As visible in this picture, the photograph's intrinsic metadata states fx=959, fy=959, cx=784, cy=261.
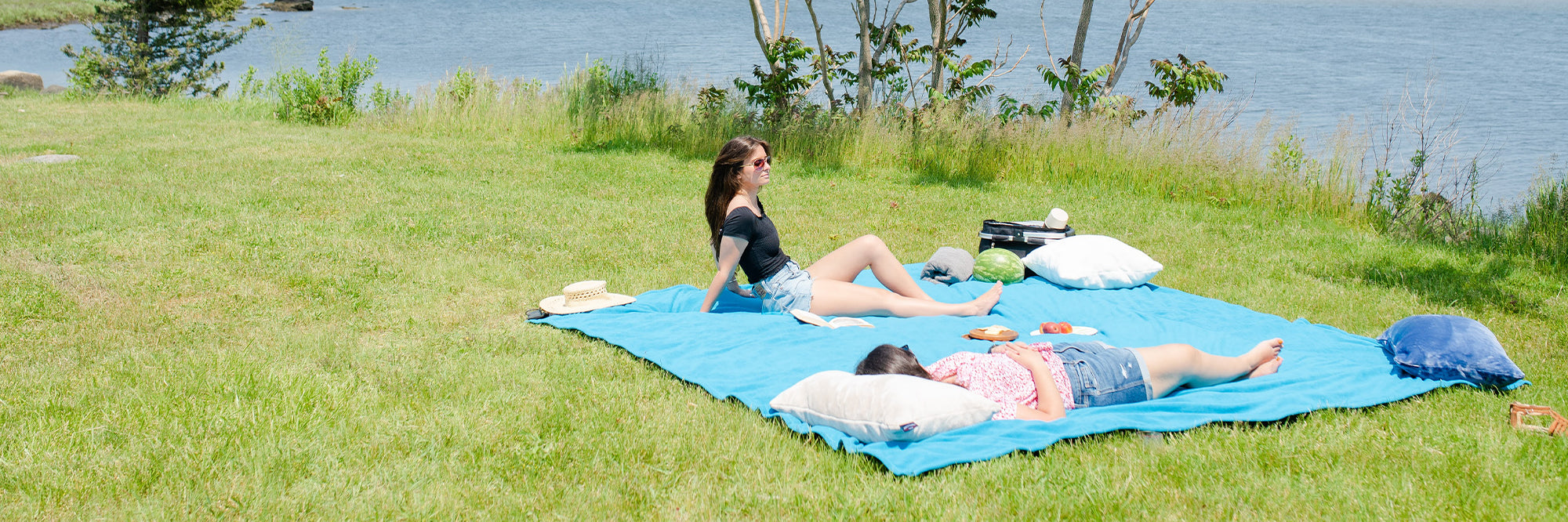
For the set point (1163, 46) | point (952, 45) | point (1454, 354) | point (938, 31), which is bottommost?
point (1454, 354)

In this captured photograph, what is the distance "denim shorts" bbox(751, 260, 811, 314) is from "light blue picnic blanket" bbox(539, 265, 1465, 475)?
0.09m

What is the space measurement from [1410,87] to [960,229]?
15.9 metres

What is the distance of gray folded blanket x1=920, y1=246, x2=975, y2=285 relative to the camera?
6.59 m

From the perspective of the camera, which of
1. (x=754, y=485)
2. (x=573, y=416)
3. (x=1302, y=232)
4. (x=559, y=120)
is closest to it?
(x=754, y=485)

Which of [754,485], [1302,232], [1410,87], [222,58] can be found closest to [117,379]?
[754,485]

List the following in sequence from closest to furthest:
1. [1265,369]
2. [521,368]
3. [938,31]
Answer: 1. [1265,369]
2. [521,368]
3. [938,31]

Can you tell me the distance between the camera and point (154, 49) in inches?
766

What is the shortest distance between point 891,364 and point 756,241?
1726 millimetres

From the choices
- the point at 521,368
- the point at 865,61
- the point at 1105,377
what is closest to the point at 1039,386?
the point at 1105,377

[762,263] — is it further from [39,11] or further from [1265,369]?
[39,11]

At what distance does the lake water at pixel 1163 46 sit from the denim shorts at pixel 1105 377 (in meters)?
7.85

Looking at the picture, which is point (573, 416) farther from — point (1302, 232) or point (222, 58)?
point (222, 58)

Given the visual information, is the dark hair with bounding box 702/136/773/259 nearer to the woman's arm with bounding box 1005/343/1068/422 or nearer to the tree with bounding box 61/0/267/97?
the woman's arm with bounding box 1005/343/1068/422

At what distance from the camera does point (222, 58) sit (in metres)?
24.9
